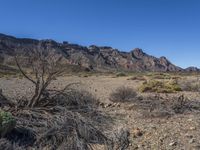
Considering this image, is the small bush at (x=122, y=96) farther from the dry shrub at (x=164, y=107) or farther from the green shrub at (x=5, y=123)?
the green shrub at (x=5, y=123)

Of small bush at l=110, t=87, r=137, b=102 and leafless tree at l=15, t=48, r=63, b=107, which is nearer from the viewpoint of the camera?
leafless tree at l=15, t=48, r=63, b=107

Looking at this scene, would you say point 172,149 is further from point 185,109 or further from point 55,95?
point 185,109

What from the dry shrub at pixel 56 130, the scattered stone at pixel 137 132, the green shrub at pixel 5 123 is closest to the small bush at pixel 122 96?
the dry shrub at pixel 56 130

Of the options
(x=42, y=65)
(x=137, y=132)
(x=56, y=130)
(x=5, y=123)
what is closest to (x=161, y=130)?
(x=137, y=132)

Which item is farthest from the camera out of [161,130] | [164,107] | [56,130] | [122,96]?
[122,96]

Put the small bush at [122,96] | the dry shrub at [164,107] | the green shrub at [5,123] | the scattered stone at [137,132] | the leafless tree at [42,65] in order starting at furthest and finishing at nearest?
the small bush at [122,96], the dry shrub at [164,107], the leafless tree at [42,65], the scattered stone at [137,132], the green shrub at [5,123]

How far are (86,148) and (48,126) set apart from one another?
1.22 meters

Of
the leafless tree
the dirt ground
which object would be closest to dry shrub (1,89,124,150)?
the leafless tree

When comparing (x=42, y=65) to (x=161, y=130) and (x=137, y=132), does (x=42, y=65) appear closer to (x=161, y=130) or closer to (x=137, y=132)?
(x=137, y=132)

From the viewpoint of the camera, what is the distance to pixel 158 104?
12711mm

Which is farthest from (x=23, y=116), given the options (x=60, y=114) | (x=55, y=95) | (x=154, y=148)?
(x=154, y=148)

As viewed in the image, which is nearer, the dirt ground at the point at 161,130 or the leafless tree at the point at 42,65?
the dirt ground at the point at 161,130

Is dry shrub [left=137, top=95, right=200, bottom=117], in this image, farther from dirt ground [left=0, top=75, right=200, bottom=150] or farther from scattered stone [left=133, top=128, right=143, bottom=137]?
scattered stone [left=133, top=128, right=143, bottom=137]

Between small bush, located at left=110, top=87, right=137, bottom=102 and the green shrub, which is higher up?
small bush, located at left=110, top=87, right=137, bottom=102
